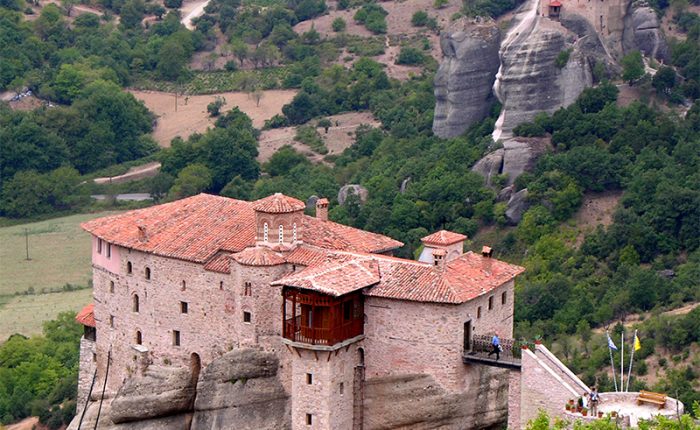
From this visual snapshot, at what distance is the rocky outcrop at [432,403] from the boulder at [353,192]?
40781 mm

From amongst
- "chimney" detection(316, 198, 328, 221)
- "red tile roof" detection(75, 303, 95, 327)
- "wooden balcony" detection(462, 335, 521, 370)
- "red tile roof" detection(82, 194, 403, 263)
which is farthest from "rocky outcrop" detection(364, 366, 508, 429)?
"red tile roof" detection(75, 303, 95, 327)

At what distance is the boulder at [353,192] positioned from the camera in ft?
377

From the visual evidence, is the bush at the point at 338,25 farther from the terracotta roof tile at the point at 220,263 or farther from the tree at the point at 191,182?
the terracotta roof tile at the point at 220,263

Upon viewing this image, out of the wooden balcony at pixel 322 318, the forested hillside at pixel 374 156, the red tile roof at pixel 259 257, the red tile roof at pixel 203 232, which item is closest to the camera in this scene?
the wooden balcony at pixel 322 318

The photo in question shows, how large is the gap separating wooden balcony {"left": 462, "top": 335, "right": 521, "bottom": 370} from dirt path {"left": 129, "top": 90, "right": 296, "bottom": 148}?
244 ft

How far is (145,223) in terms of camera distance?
268 ft

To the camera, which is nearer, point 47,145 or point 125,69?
point 47,145

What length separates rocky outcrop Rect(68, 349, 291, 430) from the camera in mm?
75500

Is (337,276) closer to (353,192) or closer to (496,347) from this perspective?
(496,347)

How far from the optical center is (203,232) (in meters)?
79.5

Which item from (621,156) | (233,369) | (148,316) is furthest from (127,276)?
(621,156)

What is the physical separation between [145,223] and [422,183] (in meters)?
32.8

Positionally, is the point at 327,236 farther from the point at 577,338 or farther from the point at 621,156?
the point at 621,156

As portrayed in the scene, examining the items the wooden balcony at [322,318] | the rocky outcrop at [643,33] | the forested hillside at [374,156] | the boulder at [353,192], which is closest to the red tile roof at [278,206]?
the wooden balcony at [322,318]
